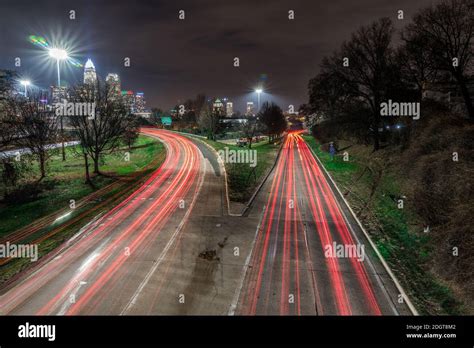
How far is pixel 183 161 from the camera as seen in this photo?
40656mm

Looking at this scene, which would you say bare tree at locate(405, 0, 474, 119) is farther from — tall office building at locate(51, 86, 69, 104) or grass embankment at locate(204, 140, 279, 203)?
tall office building at locate(51, 86, 69, 104)

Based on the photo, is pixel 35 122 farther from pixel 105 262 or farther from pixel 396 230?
pixel 396 230

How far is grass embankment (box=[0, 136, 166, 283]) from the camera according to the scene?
1664 centimetres

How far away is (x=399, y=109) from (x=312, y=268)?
2767 cm

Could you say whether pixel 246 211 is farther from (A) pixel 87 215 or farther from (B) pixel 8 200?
(B) pixel 8 200

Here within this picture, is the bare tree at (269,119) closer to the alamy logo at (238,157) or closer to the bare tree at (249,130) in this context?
the bare tree at (249,130)

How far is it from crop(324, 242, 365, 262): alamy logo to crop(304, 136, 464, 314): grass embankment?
112 centimetres

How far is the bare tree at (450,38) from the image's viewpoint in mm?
24328

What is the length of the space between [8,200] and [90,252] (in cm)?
1524

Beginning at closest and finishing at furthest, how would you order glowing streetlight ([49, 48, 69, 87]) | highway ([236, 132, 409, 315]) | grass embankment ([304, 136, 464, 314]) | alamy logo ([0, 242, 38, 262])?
highway ([236, 132, 409, 315]) → grass embankment ([304, 136, 464, 314]) → alamy logo ([0, 242, 38, 262]) → glowing streetlight ([49, 48, 69, 87])
